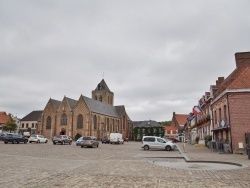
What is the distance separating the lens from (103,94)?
92375 mm

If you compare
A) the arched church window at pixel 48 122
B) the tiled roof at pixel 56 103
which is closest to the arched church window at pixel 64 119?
the arched church window at pixel 48 122

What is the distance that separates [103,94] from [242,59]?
68.0 m

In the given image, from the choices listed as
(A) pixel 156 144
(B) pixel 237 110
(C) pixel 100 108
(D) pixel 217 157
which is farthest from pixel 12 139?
(C) pixel 100 108

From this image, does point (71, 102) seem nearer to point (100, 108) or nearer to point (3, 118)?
point (100, 108)

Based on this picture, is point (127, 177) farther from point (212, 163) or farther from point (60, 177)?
point (212, 163)

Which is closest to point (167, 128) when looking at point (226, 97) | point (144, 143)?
point (144, 143)

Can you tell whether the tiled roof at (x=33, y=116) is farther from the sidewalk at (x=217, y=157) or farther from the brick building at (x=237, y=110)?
the brick building at (x=237, y=110)

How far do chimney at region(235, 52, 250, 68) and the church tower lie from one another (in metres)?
66.9

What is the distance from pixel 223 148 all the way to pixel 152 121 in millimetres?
76243

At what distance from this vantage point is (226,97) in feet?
76.9

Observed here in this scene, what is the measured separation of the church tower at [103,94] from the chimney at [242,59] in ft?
220

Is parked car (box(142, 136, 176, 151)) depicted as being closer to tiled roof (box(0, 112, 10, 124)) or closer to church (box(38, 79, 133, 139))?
church (box(38, 79, 133, 139))

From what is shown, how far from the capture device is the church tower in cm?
9214

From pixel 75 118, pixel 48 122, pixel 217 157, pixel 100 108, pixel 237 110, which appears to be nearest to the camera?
pixel 217 157
